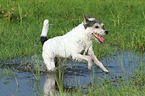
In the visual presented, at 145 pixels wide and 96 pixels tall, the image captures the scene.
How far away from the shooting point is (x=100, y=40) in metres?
5.77

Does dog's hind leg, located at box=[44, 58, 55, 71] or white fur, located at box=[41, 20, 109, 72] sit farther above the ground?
white fur, located at box=[41, 20, 109, 72]

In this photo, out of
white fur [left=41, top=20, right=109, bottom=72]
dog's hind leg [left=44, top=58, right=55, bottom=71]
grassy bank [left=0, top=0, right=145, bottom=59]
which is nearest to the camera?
white fur [left=41, top=20, right=109, bottom=72]

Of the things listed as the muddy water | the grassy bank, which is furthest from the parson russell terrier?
the grassy bank

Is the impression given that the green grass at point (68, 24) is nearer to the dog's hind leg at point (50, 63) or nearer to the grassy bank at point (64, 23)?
the grassy bank at point (64, 23)

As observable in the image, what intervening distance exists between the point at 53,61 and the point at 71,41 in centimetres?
78

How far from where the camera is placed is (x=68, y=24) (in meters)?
11.2

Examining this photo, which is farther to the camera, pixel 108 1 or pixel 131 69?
pixel 108 1

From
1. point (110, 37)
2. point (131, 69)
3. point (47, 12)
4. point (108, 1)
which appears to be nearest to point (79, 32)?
point (131, 69)

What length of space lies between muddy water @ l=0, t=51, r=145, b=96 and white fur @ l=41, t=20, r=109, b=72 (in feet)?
0.85

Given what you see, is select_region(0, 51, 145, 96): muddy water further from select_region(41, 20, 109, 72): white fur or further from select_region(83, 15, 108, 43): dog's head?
select_region(83, 15, 108, 43): dog's head

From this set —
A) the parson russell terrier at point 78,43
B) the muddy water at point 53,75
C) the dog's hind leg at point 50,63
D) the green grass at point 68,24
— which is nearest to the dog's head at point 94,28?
the parson russell terrier at point 78,43

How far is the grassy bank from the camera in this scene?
28.0ft

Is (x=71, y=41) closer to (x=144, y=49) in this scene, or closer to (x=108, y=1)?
(x=144, y=49)

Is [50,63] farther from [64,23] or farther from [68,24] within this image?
[64,23]
